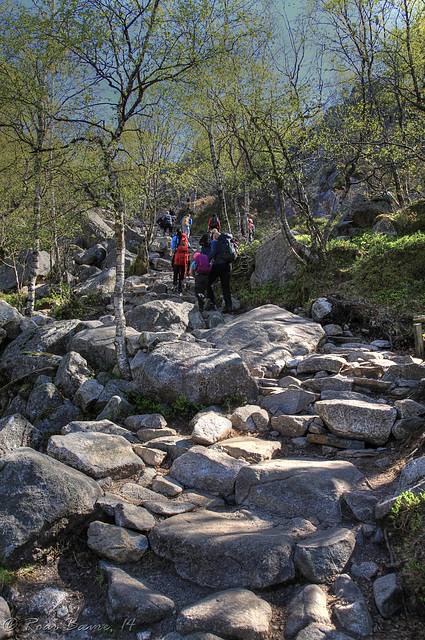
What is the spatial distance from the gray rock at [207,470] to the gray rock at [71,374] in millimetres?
4286

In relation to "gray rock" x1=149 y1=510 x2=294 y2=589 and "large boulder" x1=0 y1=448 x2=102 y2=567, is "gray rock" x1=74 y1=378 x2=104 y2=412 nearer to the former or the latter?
"large boulder" x1=0 y1=448 x2=102 y2=567

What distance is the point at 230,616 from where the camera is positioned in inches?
104

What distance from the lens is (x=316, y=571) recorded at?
300cm

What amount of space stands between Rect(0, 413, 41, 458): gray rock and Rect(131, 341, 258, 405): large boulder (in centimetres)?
200

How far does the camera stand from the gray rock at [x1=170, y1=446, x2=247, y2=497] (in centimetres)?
462

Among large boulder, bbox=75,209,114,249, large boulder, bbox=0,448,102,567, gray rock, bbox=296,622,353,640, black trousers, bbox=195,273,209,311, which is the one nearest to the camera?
gray rock, bbox=296,622,353,640

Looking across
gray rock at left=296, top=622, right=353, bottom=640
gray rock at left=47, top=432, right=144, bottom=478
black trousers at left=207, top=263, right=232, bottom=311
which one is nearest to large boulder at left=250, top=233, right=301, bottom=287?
black trousers at left=207, top=263, right=232, bottom=311

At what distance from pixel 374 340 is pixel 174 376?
482 cm

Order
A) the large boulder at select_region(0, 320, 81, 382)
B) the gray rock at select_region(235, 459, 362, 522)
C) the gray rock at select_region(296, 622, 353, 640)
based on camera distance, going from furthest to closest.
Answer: the large boulder at select_region(0, 320, 81, 382) < the gray rock at select_region(235, 459, 362, 522) < the gray rock at select_region(296, 622, 353, 640)

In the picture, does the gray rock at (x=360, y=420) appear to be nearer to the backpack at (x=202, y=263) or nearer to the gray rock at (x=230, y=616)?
the gray rock at (x=230, y=616)

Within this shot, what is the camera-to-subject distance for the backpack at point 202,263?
12023 mm

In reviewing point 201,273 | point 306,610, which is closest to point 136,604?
point 306,610

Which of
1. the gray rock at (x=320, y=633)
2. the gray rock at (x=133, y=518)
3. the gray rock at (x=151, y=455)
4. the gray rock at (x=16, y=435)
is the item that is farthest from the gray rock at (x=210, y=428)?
the gray rock at (x=320, y=633)

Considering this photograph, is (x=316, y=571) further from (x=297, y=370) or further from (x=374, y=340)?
(x=374, y=340)
